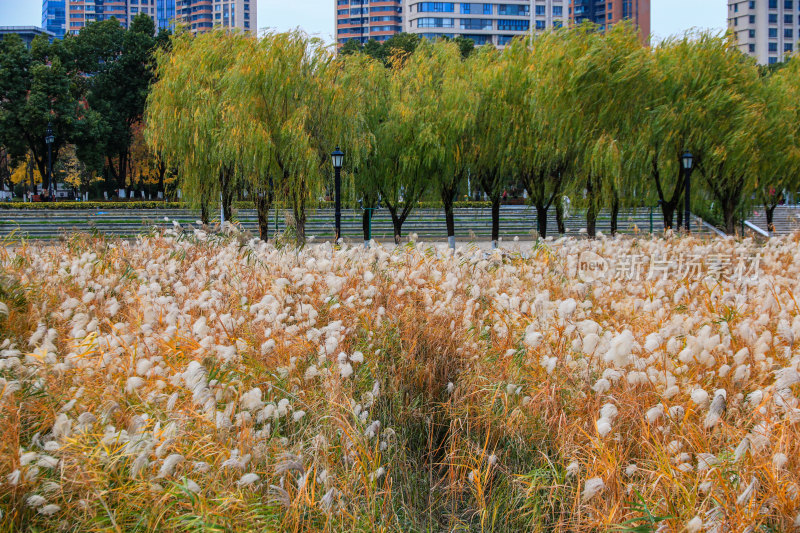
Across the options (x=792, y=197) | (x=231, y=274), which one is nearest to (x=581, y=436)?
(x=231, y=274)

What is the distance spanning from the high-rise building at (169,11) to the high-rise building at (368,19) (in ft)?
116

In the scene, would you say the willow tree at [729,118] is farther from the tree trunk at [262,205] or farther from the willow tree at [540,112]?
the tree trunk at [262,205]

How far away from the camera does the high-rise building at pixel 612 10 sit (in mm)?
112188

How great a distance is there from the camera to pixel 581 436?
13.7ft

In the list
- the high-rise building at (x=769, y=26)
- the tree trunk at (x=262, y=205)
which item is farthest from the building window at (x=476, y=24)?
the tree trunk at (x=262, y=205)

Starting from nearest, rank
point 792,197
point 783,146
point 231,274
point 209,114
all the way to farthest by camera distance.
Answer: point 231,274, point 209,114, point 783,146, point 792,197

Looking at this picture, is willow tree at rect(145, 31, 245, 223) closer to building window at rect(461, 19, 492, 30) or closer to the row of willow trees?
the row of willow trees

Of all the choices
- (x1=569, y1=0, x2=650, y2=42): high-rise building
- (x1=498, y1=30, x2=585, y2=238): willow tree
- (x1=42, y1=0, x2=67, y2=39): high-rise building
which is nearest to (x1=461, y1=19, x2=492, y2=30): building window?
(x1=569, y1=0, x2=650, y2=42): high-rise building

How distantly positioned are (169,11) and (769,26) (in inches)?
4768

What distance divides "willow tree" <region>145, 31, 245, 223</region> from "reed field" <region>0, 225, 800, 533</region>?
13.0 meters

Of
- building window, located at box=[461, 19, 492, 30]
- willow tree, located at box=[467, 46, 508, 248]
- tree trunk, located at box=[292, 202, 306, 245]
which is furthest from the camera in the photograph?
building window, located at box=[461, 19, 492, 30]

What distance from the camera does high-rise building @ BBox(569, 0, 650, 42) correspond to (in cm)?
11219

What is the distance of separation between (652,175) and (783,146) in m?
6.46

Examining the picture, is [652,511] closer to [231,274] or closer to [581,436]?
[581,436]
